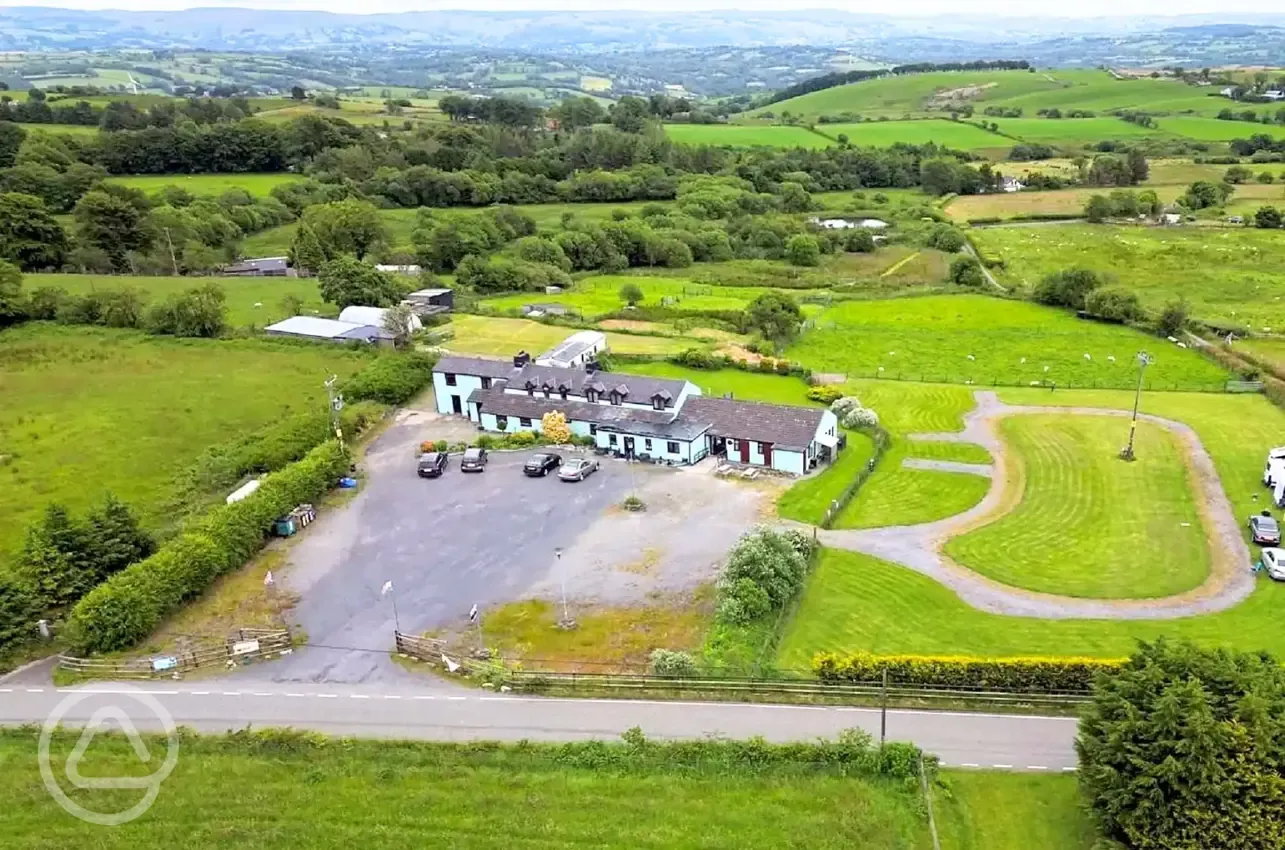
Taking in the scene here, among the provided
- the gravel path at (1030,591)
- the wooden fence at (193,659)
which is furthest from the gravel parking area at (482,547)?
the gravel path at (1030,591)

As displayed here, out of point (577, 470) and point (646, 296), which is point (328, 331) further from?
point (577, 470)

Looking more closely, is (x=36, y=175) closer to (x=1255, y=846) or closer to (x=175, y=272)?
(x=175, y=272)

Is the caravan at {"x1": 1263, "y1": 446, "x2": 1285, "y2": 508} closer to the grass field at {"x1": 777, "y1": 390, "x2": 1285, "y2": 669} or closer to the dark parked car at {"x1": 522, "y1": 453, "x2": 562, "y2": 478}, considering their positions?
the grass field at {"x1": 777, "y1": 390, "x2": 1285, "y2": 669}

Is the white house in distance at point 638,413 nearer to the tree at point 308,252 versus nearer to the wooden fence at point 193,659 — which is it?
the wooden fence at point 193,659

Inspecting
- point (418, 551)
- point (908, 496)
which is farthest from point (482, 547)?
point (908, 496)

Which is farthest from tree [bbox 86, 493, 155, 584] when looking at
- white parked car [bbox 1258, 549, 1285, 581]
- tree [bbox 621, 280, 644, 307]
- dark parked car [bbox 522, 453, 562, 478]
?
tree [bbox 621, 280, 644, 307]
